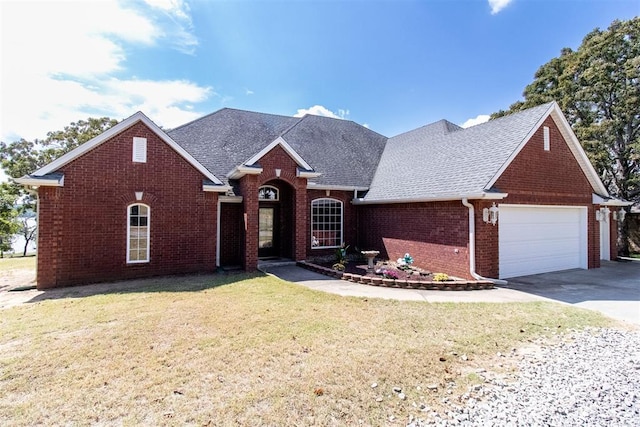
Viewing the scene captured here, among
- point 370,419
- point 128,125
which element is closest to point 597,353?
point 370,419

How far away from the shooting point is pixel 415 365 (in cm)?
450

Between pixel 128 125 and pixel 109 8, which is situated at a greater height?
pixel 109 8

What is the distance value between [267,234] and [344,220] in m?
4.02

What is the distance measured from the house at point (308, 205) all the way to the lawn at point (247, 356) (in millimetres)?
2933

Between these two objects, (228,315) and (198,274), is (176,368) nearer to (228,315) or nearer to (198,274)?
(228,315)

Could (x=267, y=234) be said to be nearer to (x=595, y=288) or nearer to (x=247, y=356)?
(x=247, y=356)

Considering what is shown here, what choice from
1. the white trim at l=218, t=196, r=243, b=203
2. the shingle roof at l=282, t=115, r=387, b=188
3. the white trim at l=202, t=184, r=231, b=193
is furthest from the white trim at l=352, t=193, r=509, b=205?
the white trim at l=202, t=184, r=231, b=193

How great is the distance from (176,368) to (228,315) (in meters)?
2.30

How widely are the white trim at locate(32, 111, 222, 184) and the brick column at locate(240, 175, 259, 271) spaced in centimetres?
129

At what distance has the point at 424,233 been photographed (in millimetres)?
12039

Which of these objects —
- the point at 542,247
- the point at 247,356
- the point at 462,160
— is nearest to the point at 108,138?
the point at 247,356

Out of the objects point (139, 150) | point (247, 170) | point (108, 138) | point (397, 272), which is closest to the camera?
point (108, 138)

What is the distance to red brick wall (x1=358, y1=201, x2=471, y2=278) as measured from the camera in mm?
10602

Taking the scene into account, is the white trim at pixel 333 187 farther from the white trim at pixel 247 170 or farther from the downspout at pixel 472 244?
the downspout at pixel 472 244
